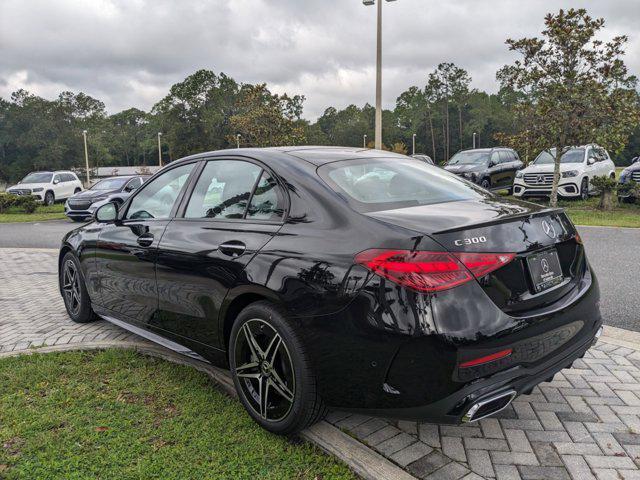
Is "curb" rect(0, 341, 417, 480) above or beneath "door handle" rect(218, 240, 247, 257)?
beneath

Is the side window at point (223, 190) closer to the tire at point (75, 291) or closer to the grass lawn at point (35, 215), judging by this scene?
the tire at point (75, 291)

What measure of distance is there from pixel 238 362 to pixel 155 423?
61 cm

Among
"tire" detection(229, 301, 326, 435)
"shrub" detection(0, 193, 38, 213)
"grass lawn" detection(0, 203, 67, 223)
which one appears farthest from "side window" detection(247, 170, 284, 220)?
"shrub" detection(0, 193, 38, 213)

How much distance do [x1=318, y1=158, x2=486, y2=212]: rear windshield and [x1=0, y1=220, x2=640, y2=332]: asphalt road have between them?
102 inches

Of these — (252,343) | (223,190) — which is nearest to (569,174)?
(223,190)

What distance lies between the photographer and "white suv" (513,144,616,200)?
15.6 metres

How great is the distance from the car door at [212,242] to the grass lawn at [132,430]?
400 millimetres

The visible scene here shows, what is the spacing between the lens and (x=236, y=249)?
303 centimetres

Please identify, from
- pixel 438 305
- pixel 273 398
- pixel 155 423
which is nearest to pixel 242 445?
pixel 273 398

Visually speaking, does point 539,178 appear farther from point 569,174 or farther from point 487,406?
point 487,406

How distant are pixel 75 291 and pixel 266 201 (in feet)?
9.68

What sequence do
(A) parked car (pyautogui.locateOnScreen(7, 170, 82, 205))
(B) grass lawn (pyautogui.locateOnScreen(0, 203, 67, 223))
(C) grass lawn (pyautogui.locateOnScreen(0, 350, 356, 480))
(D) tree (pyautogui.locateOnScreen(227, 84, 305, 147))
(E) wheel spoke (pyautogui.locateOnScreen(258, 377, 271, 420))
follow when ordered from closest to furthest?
(C) grass lawn (pyautogui.locateOnScreen(0, 350, 356, 480)), (E) wheel spoke (pyautogui.locateOnScreen(258, 377, 271, 420)), (B) grass lawn (pyautogui.locateOnScreen(0, 203, 67, 223)), (A) parked car (pyautogui.locateOnScreen(7, 170, 82, 205)), (D) tree (pyautogui.locateOnScreen(227, 84, 305, 147))

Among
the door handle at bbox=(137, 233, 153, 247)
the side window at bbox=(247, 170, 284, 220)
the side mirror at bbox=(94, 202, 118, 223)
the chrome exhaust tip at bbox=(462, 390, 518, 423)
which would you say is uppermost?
the side window at bbox=(247, 170, 284, 220)

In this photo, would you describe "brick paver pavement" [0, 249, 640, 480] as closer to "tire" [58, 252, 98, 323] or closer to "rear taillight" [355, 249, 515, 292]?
"rear taillight" [355, 249, 515, 292]
